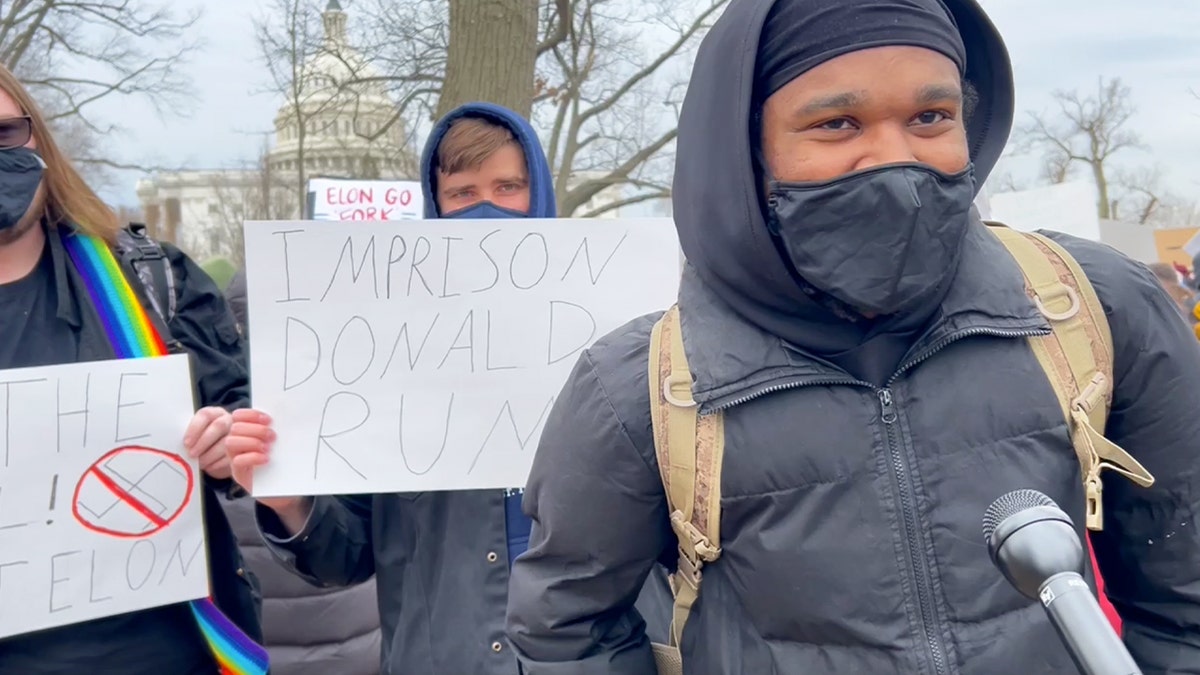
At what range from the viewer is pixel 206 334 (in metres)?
2.45

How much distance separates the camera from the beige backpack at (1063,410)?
1.38m

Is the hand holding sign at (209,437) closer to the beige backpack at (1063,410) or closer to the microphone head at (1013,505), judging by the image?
the beige backpack at (1063,410)

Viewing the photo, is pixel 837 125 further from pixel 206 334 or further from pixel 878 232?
pixel 206 334

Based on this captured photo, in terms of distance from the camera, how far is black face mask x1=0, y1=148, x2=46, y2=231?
2225 millimetres

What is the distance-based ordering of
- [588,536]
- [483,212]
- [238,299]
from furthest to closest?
[238,299] → [483,212] → [588,536]

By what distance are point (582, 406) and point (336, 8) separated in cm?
1318

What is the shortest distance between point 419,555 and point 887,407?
1.15 m

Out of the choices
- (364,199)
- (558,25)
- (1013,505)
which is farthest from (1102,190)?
(1013,505)

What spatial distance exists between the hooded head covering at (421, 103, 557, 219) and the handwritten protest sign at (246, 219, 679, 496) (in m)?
0.28

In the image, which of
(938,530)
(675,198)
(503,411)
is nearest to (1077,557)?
(938,530)

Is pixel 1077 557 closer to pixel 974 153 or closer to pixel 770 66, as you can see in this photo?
pixel 770 66

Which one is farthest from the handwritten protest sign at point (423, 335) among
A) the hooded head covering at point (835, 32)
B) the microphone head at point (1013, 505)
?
the microphone head at point (1013, 505)

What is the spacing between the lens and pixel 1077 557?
0.90 meters

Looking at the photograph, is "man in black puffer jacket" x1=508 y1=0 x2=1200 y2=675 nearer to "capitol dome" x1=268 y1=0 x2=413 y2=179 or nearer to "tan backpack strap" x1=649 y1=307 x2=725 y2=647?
"tan backpack strap" x1=649 y1=307 x2=725 y2=647
